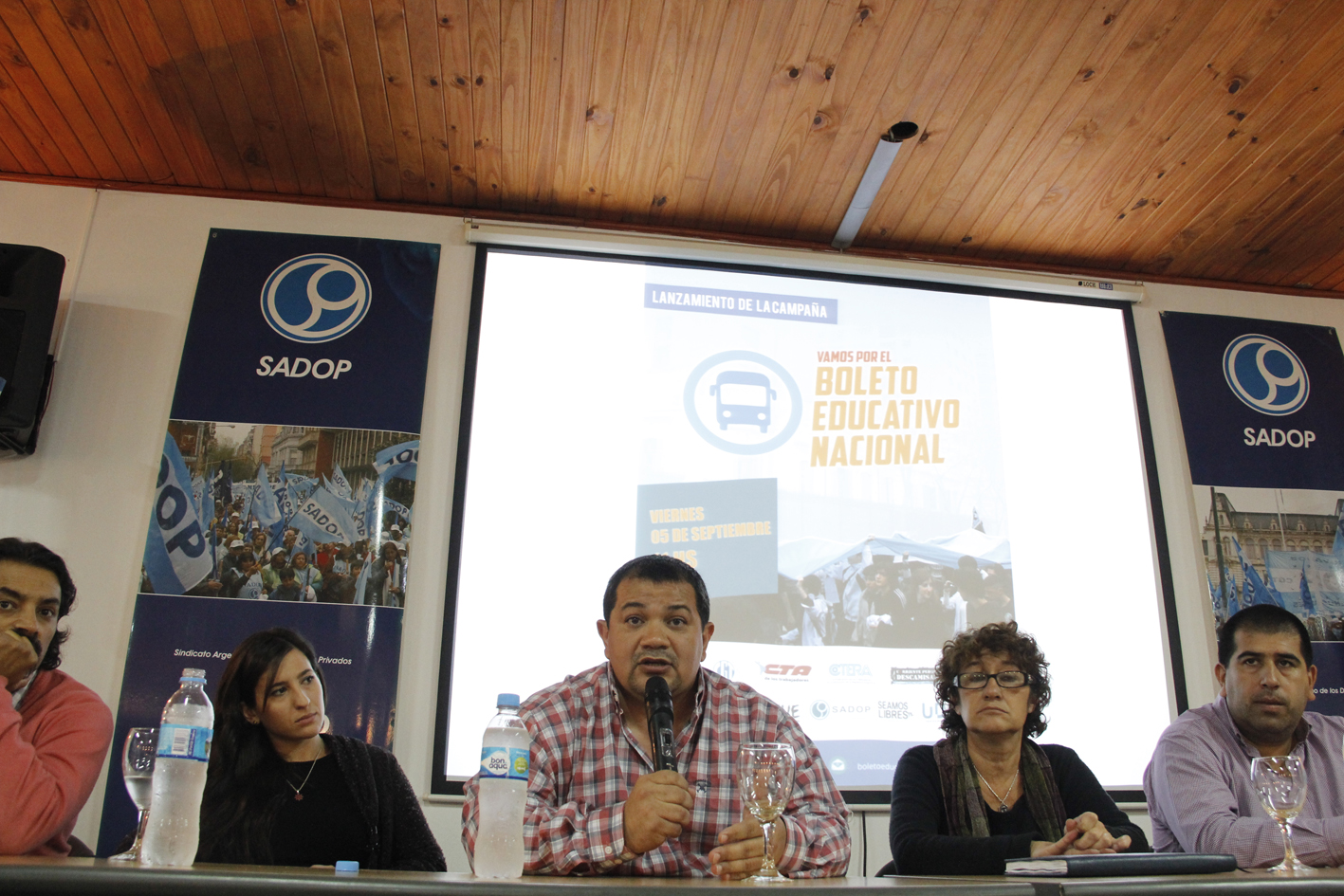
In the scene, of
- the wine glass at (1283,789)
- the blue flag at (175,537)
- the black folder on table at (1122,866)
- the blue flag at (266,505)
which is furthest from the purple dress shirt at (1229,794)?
the blue flag at (175,537)

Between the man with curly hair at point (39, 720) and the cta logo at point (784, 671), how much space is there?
1856mm

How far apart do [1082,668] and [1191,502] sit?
824mm


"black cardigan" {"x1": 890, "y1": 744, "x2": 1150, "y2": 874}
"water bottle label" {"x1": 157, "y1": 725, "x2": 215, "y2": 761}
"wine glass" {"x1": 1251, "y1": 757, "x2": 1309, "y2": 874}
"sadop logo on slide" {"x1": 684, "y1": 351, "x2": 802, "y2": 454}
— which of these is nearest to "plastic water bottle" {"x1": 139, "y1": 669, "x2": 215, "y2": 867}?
"water bottle label" {"x1": 157, "y1": 725, "x2": 215, "y2": 761}

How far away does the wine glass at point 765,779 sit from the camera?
1.41 metres

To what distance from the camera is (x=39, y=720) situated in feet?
5.99

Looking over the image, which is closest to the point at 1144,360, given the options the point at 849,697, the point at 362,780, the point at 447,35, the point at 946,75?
the point at 946,75

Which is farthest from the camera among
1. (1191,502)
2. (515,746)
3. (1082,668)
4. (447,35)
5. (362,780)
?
(1191,502)

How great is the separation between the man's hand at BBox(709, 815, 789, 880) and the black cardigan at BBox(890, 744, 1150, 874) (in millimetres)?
643

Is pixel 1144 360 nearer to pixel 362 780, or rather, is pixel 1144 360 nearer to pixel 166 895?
pixel 362 780

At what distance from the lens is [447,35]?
9.05ft

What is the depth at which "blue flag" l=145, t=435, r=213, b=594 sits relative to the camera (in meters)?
2.94

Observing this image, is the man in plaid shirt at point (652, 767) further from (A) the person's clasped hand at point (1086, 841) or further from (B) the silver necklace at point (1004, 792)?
(B) the silver necklace at point (1004, 792)

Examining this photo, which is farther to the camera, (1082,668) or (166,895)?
(1082,668)

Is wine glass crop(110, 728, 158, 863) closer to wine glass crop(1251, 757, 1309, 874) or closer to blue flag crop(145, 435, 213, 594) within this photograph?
blue flag crop(145, 435, 213, 594)
